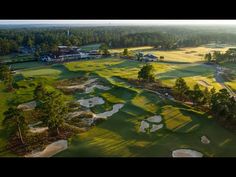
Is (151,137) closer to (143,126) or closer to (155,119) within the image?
(143,126)

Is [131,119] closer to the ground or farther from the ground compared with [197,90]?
closer to the ground

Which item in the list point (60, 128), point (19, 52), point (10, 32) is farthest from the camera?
point (10, 32)

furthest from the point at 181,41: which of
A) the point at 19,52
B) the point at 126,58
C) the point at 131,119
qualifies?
the point at 131,119

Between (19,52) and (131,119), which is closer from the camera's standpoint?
(131,119)

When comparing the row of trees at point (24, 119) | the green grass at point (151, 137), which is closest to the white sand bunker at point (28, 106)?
the row of trees at point (24, 119)

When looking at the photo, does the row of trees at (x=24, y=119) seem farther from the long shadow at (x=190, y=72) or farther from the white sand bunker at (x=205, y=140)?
the long shadow at (x=190, y=72)

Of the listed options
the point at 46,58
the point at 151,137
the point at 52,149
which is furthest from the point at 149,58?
the point at 52,149
